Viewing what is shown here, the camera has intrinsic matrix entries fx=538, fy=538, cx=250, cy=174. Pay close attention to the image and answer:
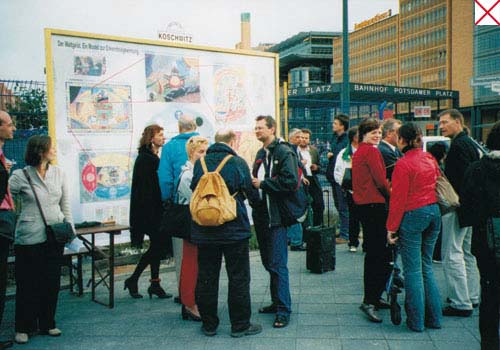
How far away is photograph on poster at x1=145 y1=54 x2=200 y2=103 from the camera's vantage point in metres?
7.12

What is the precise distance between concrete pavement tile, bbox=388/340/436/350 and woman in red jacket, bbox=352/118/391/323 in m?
0.51

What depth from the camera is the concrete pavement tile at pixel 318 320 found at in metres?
5.06

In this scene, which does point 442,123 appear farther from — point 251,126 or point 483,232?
point 251,126

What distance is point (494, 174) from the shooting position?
13.0ft

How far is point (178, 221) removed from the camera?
523 centimetres

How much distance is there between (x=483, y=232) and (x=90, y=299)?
4.17m

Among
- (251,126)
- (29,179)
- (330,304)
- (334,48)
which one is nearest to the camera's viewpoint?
(29,179)

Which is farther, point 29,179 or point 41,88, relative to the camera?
point 41,88

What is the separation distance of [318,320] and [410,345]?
3.22 ft

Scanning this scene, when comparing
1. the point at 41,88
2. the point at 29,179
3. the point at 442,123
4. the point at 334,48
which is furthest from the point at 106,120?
the point at 334,48

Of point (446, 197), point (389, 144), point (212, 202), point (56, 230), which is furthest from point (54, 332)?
point (389, 144)

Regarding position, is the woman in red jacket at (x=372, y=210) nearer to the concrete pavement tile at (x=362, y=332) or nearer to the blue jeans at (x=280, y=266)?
the concrete pavement tile at (x=362, y=332)

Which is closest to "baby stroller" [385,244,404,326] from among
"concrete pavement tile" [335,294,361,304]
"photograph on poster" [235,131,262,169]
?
"concrete pavement tile" [335,294,361,304]

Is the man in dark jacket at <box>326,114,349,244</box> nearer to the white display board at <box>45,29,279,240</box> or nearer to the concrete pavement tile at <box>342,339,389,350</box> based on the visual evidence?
the white display board at <box>45,29,279,240</box>
